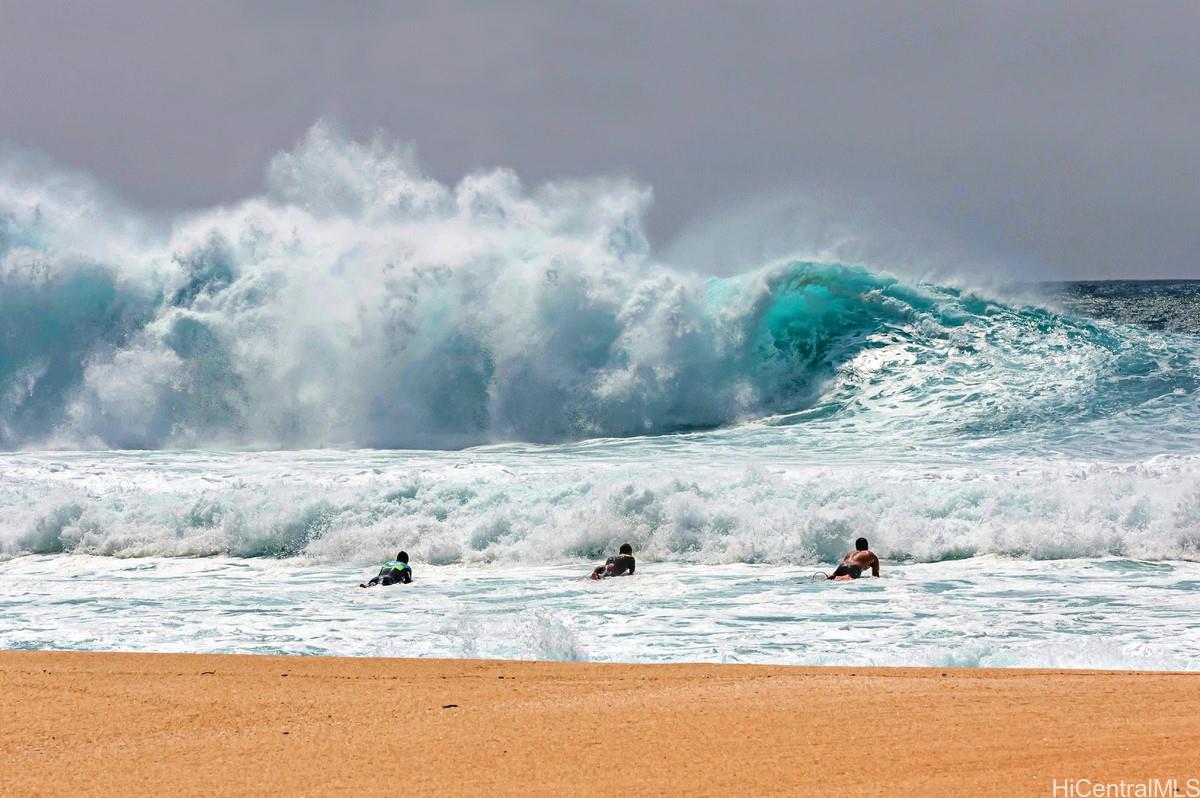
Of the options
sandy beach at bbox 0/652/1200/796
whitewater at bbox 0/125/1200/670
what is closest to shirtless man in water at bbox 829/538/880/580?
whitewater at bbox 0/125/1200/670

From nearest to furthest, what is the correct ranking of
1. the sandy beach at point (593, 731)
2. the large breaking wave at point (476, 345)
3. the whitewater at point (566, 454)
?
the sandy beach at point (593, 731)
the whitewater at point (566, 454)
the large breaking wave at point (476, 345)

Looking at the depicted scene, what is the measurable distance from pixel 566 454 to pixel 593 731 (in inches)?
575

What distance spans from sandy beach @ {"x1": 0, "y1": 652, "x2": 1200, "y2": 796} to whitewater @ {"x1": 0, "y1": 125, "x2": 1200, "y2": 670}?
65.4 inches

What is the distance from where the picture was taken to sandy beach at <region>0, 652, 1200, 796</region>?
4.15 meters

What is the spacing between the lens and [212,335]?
25.1m

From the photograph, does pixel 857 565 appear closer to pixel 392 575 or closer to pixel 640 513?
pixel 640 513

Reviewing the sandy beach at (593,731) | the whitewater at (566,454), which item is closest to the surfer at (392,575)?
the whitewater at (566,454)

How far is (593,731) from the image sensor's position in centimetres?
489

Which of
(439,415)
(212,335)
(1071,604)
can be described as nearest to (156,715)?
(1071,604)

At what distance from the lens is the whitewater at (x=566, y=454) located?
9258 mm

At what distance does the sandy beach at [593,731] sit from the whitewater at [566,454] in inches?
65.4

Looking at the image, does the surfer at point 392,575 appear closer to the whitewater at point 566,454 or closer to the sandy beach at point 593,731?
the whitewater at point 566,454

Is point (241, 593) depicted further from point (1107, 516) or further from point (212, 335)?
point (212, 335)

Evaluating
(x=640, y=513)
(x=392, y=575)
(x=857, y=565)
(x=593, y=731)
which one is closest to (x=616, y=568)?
(x=640, y=513)
